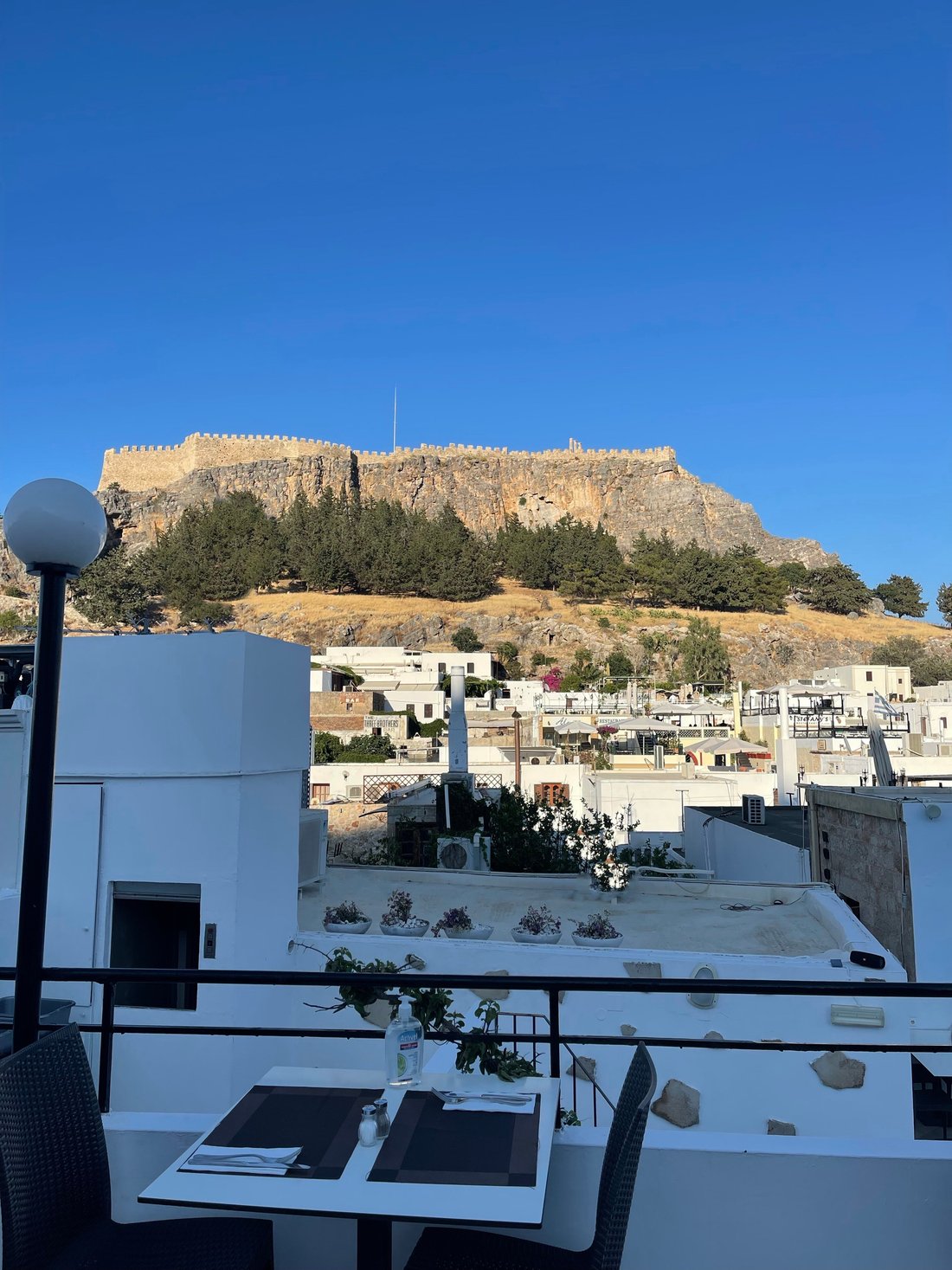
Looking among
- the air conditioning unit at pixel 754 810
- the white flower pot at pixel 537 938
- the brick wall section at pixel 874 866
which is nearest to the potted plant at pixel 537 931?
the white flower pot at pixel 537 938

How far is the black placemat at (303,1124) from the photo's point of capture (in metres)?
1.80

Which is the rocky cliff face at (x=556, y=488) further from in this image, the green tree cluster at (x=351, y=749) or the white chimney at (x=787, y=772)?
the white chimney at (x=787, y=772)

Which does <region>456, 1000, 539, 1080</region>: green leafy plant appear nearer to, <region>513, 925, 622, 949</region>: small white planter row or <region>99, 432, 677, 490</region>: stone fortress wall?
<region>513, 925, 622, 949</region>: small white planter row

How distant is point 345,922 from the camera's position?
624cm

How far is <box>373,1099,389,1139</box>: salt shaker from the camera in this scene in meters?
1.88

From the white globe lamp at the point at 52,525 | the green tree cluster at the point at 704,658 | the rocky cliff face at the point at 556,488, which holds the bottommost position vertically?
the white globe lamp at the point at 52,525

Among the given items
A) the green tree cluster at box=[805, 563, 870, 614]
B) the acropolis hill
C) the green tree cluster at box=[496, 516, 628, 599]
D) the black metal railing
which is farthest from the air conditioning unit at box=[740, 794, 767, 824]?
the acropolis hill

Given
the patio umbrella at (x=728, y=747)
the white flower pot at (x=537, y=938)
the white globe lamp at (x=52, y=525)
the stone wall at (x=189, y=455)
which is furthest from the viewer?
the stone wall at (x=189, y=455)

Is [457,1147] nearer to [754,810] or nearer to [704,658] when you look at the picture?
[754,810]

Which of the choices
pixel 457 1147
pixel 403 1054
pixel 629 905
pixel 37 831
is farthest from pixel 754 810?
pixel 37 831

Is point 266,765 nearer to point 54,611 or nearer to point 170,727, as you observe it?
point 170,727

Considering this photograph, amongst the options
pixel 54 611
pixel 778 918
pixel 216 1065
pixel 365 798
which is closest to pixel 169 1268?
pixel 54 611

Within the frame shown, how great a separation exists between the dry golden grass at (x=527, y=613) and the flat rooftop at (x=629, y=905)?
44.4 meters

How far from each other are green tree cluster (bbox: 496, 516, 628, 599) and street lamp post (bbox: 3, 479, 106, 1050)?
2166 inches
